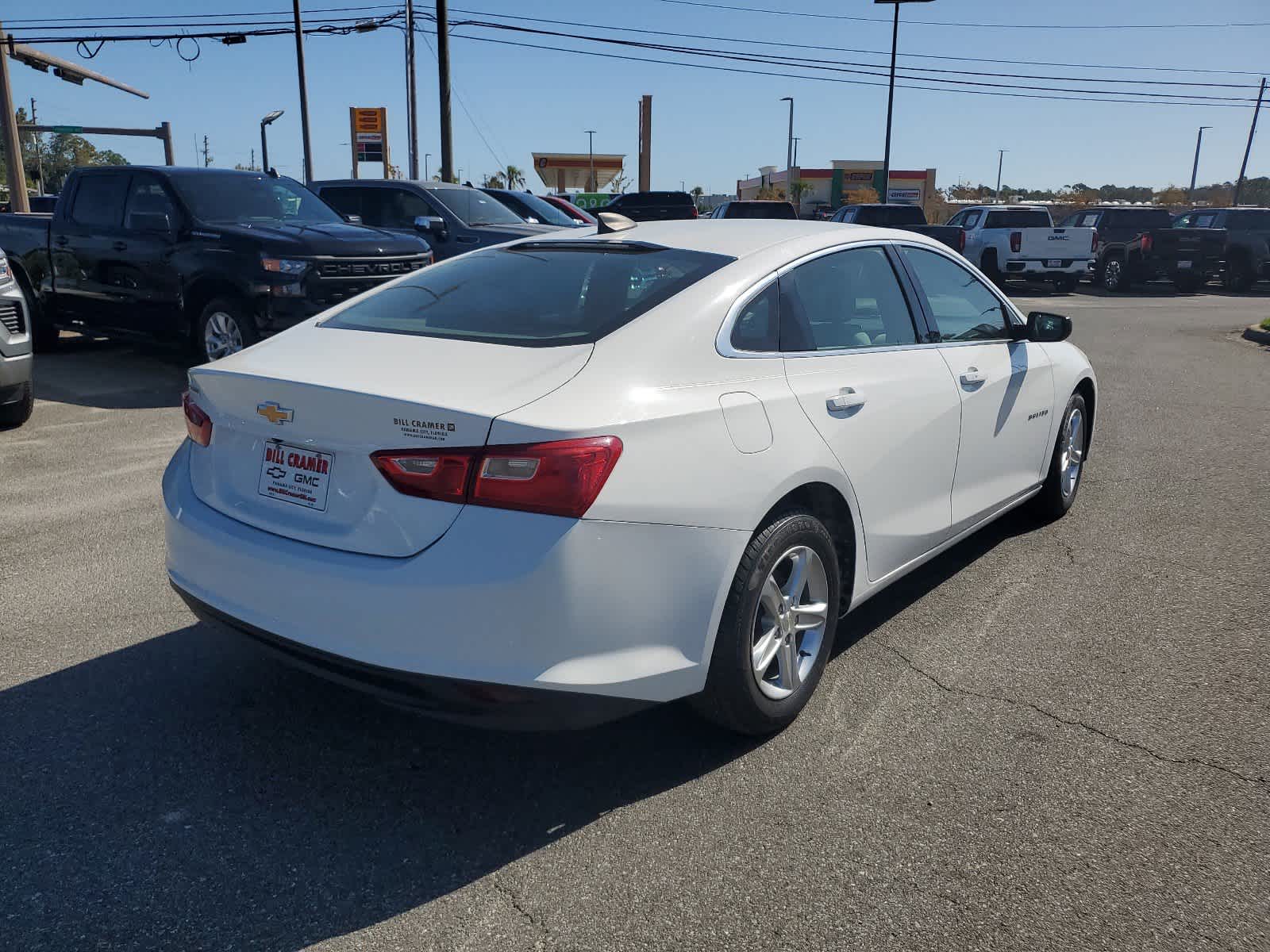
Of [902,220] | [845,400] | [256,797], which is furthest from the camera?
[902,220]

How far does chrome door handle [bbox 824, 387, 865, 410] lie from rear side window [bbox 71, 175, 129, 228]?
876cm

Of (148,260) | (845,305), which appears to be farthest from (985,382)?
(148,260)

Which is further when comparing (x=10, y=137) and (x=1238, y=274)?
(x=1238, y=274)

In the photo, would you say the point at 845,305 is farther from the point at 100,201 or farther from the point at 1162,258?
the point at 1162,258

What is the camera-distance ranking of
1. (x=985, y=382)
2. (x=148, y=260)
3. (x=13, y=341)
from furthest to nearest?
(x=148, y=260)
(x=13, y=341)
(x=985, y=382)

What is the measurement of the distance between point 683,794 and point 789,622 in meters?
0.64

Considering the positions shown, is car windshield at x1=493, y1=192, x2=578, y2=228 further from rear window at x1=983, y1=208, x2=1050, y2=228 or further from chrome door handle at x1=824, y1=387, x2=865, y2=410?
rear window at x1=983, y1=208, x2=1050, y2=228

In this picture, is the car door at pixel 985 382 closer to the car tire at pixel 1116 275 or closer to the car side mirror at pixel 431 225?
the car side mirror at pixel 431 225

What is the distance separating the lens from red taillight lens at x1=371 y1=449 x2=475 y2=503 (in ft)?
8.69

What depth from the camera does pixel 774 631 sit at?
3.32 metres

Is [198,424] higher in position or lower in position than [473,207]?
lower

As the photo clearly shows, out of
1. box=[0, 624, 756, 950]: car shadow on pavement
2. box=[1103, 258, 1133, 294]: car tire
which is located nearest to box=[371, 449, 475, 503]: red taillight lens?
box=[0, 624, 756, 950]: car shadow on pavement

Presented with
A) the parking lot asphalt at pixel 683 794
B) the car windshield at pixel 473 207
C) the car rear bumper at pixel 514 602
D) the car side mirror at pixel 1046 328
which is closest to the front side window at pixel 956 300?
the car side mirror at pixel 1046 328

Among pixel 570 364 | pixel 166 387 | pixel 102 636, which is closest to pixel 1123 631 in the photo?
pixel 570 364
